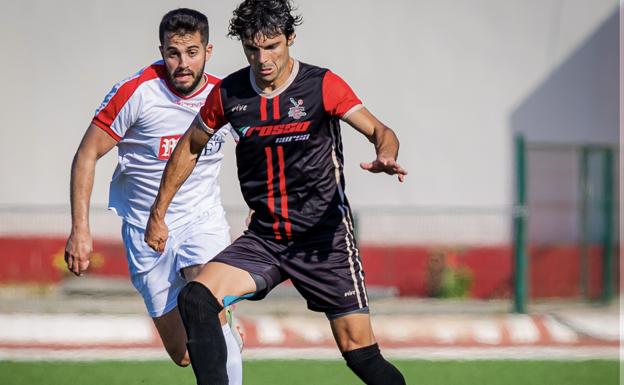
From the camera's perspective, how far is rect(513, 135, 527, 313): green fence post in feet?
42.0

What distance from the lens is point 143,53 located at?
588 inches

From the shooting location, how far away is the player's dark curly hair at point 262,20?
559 cm

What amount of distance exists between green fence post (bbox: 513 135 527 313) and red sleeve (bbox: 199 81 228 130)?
762 centimetres

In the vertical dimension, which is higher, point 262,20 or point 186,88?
point 262,20

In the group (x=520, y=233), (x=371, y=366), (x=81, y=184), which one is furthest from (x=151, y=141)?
(x=520, y=233)

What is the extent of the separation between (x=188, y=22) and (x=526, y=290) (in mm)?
7506

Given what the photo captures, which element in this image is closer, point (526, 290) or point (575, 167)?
point (526, 290)

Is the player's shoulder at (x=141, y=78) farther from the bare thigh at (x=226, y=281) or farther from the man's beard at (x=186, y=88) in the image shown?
the bare thigh at (x=226, y=281)

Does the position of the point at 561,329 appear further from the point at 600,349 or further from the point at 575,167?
the point at 575,167

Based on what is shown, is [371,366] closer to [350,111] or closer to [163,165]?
[350,111]

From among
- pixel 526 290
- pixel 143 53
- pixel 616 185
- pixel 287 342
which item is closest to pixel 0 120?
pixel 143 53

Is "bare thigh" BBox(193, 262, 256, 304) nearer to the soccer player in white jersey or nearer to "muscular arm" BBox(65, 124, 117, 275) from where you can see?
the soccer player in white jersey

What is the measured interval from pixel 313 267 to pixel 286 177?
49cm

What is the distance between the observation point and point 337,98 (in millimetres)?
5641
